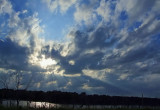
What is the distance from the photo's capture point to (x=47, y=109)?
18062 millimetres

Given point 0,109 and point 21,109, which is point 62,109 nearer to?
point 21,109

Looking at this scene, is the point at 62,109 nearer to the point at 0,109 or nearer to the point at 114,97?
the point at 0,109

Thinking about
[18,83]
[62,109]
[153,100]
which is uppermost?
[18,83]

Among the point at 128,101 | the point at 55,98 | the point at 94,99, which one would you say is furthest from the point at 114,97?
the point at 55,98

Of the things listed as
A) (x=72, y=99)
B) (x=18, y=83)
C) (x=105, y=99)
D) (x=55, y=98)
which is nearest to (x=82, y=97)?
(x=72, y=99)

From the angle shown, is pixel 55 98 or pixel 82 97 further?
pixel 82 97

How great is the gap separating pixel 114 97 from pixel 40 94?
53.6 m

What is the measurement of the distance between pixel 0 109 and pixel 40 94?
248ft

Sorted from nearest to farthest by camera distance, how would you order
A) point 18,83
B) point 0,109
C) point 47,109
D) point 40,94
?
point 0,109
point 47,109
point 18,83
point 40,94

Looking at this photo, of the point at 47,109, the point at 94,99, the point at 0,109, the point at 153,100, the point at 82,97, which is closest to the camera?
the point at 0,109

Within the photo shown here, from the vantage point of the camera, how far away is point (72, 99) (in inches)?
3605

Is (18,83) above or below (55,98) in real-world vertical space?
above

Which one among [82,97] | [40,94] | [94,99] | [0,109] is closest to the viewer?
[0,109]

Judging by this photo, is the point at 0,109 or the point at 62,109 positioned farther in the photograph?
the point at 62,109
